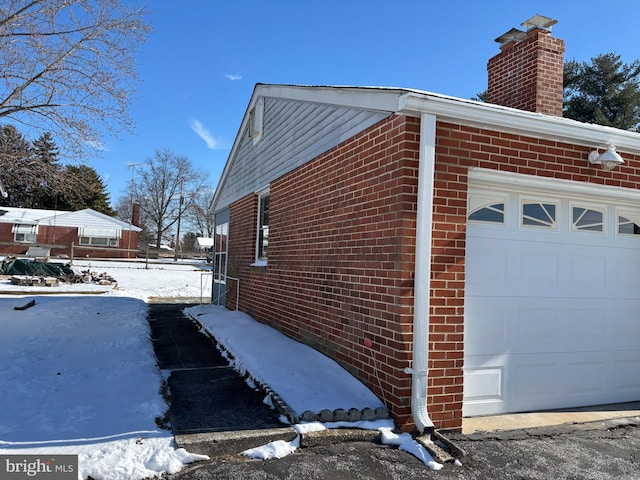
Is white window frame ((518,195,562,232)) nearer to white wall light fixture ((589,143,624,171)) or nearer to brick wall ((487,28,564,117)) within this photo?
white wall light fixture ((589,143,624,171))

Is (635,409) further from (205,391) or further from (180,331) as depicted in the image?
(180,331)

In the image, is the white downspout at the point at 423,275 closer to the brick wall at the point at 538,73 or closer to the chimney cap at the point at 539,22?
the brick wall at the point at 538,73

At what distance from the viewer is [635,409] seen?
16.3 ft

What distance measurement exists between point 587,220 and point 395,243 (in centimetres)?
263

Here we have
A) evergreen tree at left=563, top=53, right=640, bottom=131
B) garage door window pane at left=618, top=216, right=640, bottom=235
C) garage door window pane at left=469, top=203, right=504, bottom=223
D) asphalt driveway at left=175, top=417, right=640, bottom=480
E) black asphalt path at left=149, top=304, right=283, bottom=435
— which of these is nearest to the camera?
asphalt driveway at left=175, top=417, right=640, bottom=480

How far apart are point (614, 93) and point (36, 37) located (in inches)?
1101

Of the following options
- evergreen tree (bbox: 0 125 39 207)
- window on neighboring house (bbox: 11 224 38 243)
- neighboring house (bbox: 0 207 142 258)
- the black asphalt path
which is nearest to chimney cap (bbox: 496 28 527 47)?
the black asphalt path

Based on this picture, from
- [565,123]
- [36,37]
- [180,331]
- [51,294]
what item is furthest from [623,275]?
[51,294]

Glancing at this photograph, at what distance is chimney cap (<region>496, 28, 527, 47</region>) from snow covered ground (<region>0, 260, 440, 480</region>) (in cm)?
617

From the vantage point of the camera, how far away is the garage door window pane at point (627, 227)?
530 cm

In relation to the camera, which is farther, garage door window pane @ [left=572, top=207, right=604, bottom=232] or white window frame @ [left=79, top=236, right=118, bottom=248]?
white window frame @ [left=79, top=236, right=118, bottom=248]

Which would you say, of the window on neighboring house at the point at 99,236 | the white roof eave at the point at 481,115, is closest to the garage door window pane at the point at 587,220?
the white roof eave at the point at 481,115

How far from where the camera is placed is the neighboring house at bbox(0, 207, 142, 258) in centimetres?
3588
